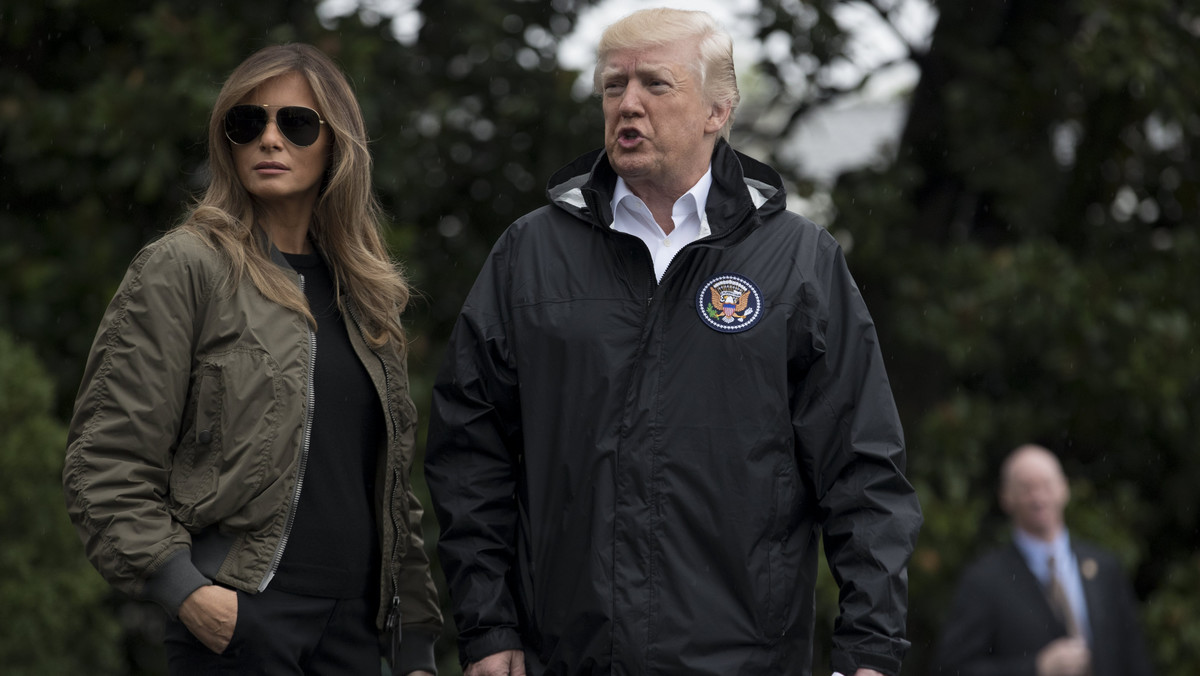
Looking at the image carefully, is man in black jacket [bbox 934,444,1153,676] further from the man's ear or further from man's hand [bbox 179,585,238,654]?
man's hand [bbox 179,585,238,654]

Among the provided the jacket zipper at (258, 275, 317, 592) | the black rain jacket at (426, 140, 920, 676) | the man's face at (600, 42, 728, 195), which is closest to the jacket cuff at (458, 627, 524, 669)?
the black rain jacket at (426, 140, 920, 676)

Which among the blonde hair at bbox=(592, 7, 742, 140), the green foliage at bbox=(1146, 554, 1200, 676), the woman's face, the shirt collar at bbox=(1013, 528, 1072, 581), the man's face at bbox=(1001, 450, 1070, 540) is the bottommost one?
the green foliage at bbox=(1146, 554, 1200, 676)

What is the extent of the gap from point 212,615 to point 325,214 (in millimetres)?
938

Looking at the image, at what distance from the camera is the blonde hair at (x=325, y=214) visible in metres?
2.86

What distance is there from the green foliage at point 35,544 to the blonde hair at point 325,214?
2.74 m

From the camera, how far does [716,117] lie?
310 cm

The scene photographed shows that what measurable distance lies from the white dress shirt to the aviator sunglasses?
0.66 metres

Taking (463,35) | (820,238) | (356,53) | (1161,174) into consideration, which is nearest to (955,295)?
(1161,174)

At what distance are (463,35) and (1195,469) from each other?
4961 millimetres

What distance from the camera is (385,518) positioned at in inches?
114

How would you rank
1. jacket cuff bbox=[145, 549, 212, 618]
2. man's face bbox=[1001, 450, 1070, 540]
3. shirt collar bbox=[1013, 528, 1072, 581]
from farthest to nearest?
man's face bbox=[1001, 450, 1070, 540] → shirt collar bbox=[1013, 528, 1072, 581] → jacket cuff bbox=[145, 549, 212, 618]

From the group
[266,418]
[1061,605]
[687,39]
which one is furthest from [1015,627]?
[266,418]

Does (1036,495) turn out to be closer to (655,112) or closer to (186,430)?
(655,112)

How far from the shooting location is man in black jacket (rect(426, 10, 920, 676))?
2.78 metres
